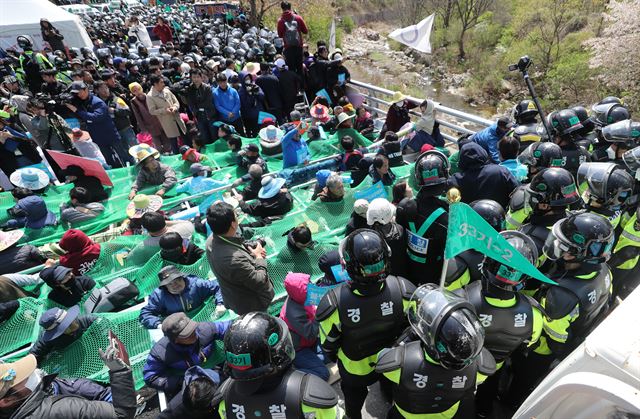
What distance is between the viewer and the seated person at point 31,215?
17.6 ft

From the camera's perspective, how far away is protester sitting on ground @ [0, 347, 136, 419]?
222 centimetres

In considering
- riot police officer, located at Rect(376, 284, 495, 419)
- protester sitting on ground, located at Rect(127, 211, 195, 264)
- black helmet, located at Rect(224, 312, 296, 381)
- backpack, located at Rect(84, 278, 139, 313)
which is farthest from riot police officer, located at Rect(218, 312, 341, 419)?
protester sitting on ground, located at Rect(127, 211, 195, 264)

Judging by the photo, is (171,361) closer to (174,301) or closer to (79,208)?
(174,301)

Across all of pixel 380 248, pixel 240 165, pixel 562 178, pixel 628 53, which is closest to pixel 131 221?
pixel 240 165

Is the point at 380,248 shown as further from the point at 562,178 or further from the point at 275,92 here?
the point at 275,92

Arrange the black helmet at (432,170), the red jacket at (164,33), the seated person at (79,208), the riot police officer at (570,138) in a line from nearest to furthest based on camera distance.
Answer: the black helmet at (432,170) → the riot police officer at (570,138) → the seated person at (79,208) → the red jacket at (164,33)

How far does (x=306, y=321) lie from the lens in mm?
3311

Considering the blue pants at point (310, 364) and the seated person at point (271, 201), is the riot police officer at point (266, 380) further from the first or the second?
the seated person at point (271, 201)

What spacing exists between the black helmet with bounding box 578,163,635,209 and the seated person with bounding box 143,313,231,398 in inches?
143

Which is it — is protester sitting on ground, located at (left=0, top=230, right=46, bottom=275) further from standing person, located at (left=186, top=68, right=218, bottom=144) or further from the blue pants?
standing person, located at (left=186, top=68, right=218, bottom=144)

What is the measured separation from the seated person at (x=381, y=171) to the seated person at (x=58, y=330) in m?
3.80

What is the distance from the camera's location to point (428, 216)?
127 inches

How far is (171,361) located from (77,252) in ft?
7.60

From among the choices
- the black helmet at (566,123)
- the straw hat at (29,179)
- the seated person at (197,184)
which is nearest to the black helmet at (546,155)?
the black helmet at (566,123)
